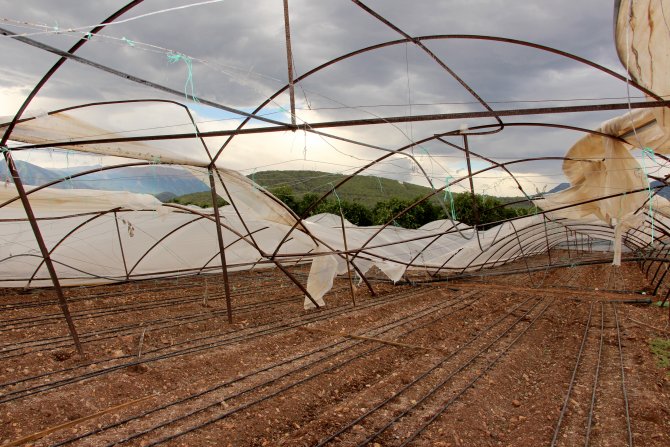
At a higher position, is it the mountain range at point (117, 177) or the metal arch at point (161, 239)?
the mountain range at point (117, 177)

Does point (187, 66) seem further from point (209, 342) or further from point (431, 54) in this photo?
point (209, 342)

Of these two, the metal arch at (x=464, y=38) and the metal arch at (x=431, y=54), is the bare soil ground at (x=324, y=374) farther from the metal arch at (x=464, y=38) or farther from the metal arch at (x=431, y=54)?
the metal arch at (x=431, y=54)

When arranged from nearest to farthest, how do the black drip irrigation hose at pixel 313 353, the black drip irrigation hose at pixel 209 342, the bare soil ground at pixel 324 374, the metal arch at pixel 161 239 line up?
the black drip irrigation hose at pixel 313 353
the bare soil ground at pixel 324 374
the black drip irrigation hose at pixel 209 342
the metal arch at pixel 161 239

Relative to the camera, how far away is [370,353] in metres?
8.19

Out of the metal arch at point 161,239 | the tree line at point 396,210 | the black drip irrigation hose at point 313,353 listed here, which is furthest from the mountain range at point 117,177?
the tree line at point 396,210

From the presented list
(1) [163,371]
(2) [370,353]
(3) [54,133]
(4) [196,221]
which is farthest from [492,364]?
(4) [196,221]

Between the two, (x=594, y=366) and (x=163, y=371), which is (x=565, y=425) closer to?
(x=594, y=366)

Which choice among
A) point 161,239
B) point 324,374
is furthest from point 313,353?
point 161,239

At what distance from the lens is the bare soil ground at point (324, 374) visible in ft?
17.7

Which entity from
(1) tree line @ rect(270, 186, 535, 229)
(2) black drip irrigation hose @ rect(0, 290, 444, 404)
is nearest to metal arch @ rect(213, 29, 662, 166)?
(2) black drip irrigation hose @ rect(0, 290, 444, 404)

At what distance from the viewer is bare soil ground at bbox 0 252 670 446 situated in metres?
5.40

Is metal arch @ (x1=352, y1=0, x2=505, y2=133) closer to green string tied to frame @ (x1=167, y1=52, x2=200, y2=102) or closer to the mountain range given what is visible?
green string tied to frame @ (x1=167, y1=52, x2=200, y2=102)

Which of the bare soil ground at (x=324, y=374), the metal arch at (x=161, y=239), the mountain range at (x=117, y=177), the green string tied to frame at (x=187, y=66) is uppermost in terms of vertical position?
the green string tied to frame at (x=187, y=66)

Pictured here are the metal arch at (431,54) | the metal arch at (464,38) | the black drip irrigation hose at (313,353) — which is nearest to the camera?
the metal arch at (464,38)
